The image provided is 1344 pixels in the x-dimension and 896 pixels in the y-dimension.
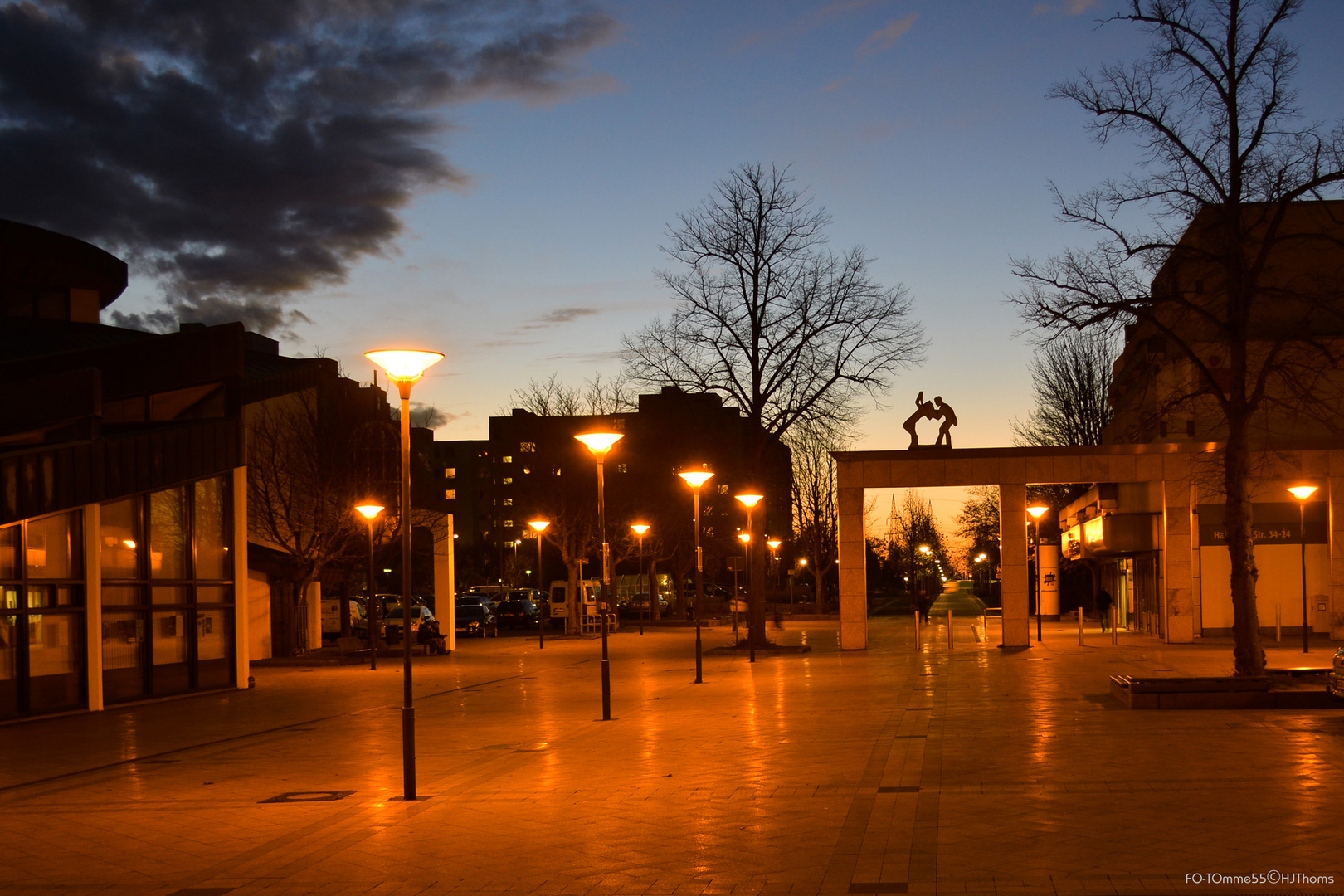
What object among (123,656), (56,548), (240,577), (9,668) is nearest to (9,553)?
(56,548)

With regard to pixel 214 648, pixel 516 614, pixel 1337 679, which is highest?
pixel 1337 679

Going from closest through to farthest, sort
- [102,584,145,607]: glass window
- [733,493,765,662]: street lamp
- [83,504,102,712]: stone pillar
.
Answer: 1. [83,504,102,712]: stone pillar
2. [102,584,145,607]: glass window
3. [733,493,765,662]: street lamp

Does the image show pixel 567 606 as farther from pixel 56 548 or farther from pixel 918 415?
pixel 56 548

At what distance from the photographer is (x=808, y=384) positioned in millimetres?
34438

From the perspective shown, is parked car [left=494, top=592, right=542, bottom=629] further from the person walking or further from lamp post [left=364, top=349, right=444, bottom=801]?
lamp post [left=364, top=349, right=444, bottom=801]

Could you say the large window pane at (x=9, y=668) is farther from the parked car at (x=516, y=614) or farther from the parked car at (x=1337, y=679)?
the parked car at (x=516, y=614)

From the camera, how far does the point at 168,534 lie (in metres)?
23.6

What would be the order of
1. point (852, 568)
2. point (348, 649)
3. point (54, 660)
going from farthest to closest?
1. point (348, 649)
2. point (852, 568)
3. point (54, 660)

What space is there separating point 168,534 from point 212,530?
147cm

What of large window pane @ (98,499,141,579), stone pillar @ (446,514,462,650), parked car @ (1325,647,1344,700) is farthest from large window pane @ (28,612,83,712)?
parked car @ (1325,647,1344,700)

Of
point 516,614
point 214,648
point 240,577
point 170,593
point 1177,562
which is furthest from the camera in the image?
point 516,614

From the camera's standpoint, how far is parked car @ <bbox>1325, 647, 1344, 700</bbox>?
15.7 meters

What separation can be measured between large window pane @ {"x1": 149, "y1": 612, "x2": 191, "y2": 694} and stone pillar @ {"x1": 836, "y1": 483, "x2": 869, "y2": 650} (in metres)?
16.1

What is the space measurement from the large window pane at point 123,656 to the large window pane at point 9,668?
2.23 metres
